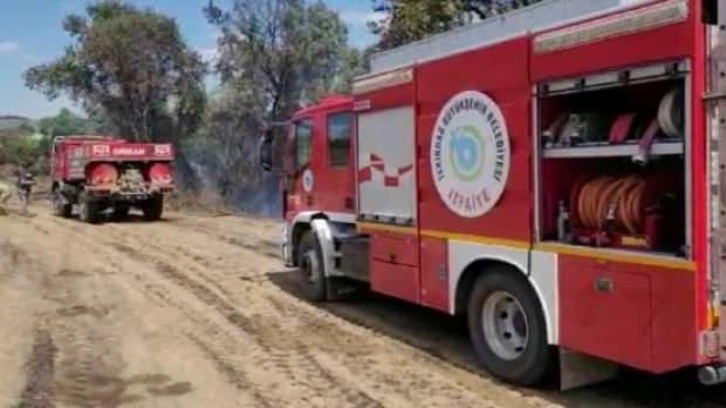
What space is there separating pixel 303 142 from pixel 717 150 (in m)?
6.50

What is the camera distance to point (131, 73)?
33.0 m

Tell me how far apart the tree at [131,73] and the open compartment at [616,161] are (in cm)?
2929

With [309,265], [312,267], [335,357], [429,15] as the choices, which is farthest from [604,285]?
[429,15]

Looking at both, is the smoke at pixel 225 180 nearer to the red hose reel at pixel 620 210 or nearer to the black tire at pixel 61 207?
the black tire at pixel 61 207

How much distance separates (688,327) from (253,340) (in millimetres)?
4424

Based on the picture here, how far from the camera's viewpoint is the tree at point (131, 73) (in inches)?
1277

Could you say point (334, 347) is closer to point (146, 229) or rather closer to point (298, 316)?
point (298, 316)

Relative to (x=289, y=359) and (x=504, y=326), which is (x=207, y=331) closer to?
(x=289, y=359)

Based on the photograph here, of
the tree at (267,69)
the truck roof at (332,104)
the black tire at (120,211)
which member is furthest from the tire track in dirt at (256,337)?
the tree at (267,69)

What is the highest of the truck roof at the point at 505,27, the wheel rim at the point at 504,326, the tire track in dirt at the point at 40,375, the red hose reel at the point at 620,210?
the truck roof at the point at 505,27

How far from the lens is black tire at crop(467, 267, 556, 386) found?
5789mm

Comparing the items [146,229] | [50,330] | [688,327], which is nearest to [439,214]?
[688,327]

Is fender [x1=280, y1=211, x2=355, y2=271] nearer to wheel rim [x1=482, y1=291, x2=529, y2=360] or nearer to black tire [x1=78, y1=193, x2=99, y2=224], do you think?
wheel rim [x1=482, y1=291, x2=529, y2=360]

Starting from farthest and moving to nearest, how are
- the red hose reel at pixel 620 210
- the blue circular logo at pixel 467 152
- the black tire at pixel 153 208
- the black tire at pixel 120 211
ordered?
the black tire at pixel 120 211
the black tire at pixel 153 208
the blue circular logo at pixel 467 152
the red hose reel at pixel 620 210
